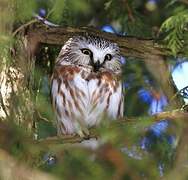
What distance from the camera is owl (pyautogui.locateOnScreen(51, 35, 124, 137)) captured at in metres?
4.35

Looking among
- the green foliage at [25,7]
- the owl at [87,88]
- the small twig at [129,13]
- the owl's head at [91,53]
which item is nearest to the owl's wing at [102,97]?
the owl at [87,88]

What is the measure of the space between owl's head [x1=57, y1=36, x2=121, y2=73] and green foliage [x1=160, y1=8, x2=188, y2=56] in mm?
817

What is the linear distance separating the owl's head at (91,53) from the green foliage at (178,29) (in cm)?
82

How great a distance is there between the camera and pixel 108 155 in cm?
254

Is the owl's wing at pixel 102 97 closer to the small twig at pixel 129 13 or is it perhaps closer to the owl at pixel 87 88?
the owl at pixel 87 88

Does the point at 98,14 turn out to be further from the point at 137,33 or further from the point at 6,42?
the point at 6,42

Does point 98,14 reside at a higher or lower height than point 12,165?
higher

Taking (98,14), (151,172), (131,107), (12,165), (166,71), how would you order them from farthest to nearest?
(98,14) < (131,107) < (166,71) < (151,172) < (12,165)

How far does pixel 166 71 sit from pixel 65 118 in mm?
848

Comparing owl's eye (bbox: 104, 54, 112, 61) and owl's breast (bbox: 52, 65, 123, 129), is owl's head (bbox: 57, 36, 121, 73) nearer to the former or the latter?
owl's eye (bbox: 104, 54, 112, 61)

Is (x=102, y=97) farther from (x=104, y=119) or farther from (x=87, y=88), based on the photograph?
(x=104, y=119)

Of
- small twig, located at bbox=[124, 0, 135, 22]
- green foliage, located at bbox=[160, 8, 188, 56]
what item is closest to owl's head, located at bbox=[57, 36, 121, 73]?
small twig, located at bbox=[124, 0, 135, 22]

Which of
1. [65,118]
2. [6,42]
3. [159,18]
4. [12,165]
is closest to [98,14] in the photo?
[159,18]

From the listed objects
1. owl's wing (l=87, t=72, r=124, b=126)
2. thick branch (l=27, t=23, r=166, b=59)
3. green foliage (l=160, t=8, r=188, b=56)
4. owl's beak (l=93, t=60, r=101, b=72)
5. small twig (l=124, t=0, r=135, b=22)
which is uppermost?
small twig (l=124, t=0, r=135, b=22)
